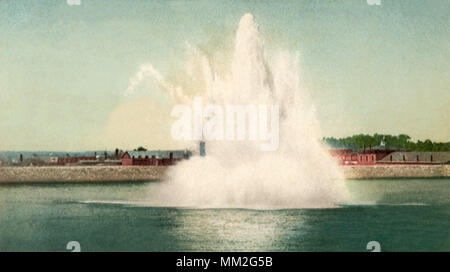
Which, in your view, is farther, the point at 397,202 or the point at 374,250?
the point at 397,202

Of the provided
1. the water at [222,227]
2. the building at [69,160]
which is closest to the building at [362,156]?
the building at [69,160]

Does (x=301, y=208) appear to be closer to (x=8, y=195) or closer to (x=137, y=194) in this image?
(x=137, y=194)

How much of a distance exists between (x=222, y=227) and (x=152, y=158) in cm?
4496

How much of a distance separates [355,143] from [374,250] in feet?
223

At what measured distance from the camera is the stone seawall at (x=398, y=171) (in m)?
68.4

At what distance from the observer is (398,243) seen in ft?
86.6

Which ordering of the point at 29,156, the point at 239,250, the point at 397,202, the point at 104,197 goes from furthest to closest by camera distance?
the point at 29,156, the point at 104,197, the point at 397,202, the point at 239,250

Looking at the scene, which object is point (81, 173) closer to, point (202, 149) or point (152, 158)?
point (152, 158)

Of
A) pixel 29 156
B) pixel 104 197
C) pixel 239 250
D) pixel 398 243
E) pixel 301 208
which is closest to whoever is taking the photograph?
pixel 239 250

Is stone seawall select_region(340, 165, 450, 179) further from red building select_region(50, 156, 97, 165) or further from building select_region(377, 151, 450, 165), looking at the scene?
red building select_region(50, 156, 97, 165)

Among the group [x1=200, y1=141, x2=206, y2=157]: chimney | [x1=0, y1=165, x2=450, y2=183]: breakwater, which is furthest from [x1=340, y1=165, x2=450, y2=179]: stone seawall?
[x1=200, y1=141, x2=206, y2=157]: chimney

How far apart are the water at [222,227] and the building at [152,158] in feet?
105

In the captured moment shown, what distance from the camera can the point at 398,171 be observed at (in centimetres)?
7138
